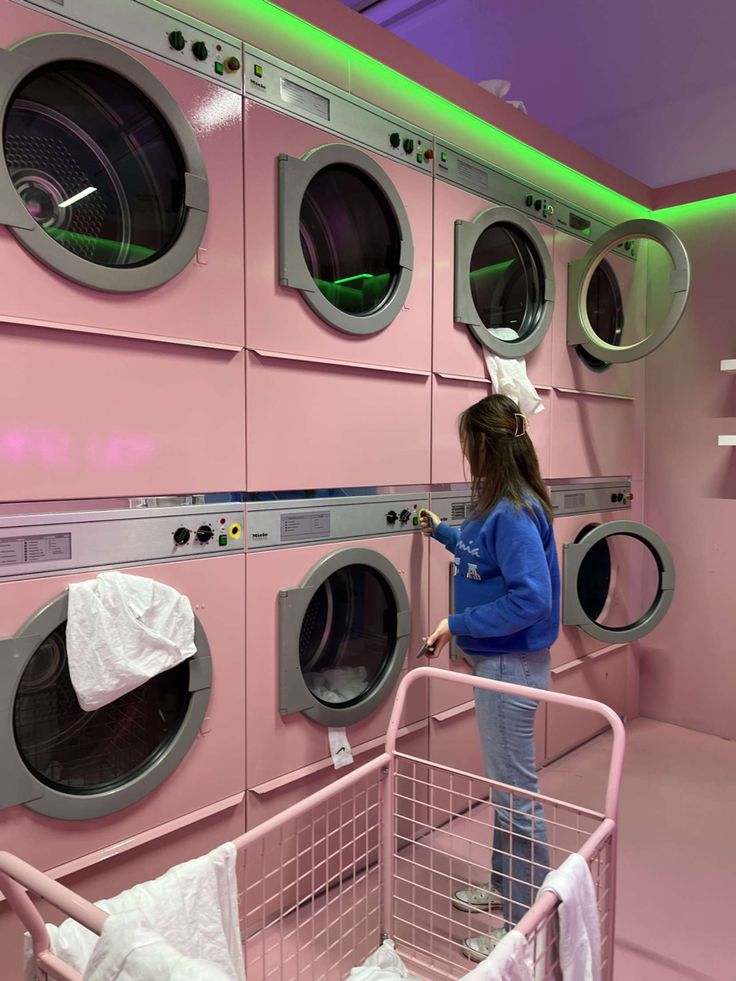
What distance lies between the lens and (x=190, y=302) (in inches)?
76.7

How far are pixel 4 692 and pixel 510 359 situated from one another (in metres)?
2.24

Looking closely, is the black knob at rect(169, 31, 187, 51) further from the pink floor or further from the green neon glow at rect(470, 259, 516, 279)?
the pink floor

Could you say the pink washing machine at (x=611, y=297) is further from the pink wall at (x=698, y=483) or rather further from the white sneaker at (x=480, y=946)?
the white sneaker at (x=480, y=946)

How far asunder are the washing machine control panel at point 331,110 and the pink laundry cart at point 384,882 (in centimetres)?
168

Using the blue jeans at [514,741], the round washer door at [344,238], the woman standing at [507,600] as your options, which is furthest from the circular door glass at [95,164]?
the blue jeans at [514,741]

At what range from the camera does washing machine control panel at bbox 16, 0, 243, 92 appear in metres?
1.71

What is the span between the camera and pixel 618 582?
3947mm

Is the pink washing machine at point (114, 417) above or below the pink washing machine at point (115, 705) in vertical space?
above

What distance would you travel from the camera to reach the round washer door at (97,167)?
1.64 meters

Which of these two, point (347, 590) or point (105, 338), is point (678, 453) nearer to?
point (347, 590)

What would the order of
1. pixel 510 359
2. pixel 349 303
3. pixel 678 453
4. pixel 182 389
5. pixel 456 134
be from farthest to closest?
pixel 678 453, pixel 510 359, pixel 456 134, pixel 349 303, pixel 182 389

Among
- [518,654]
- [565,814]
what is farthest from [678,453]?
[518,654]

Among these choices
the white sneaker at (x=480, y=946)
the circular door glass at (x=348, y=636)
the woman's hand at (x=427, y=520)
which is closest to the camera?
the white sneaker at (x=480, y=946)

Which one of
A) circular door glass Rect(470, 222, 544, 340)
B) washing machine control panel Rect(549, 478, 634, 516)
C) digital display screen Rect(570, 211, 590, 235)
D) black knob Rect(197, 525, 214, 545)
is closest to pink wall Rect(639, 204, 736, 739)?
washing machine control panel Rect(549, 478, 634, 516)
